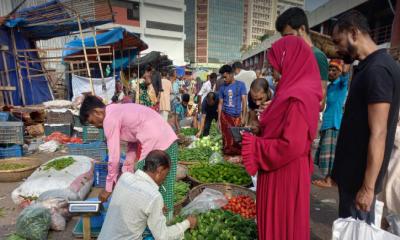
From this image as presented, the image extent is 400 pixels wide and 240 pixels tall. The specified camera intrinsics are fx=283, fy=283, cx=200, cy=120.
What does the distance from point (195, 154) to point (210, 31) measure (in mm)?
85443

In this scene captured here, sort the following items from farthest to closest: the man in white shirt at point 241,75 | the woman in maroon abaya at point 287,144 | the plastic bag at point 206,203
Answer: the man in white shirt at point 241,75 → the plastic bag at point 206,203 → the woman in maroon abaya at point 287,144

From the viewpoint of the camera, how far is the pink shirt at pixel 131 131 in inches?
103

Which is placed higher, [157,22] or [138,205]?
[157,22]

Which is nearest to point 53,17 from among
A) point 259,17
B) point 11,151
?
point 11,151

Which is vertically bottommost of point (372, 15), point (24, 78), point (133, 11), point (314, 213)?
point (314, 213)

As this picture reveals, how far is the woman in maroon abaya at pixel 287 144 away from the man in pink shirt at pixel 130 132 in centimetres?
123

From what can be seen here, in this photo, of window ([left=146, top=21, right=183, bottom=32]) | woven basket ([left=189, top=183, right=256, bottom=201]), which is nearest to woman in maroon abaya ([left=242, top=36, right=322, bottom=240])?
woven basket ([left=189, top=183, right=256, bottom=201])

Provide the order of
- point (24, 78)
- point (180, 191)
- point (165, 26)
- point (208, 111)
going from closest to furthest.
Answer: point (180, 191) → point (208, 111) → point (24, 78) → point (165, 26)

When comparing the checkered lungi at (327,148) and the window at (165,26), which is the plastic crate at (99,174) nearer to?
the checkered lungi at (327,148)

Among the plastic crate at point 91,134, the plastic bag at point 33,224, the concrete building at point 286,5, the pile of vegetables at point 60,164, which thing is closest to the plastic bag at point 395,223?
the concrete building at point 286,5

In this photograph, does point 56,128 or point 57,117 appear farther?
point 57,117

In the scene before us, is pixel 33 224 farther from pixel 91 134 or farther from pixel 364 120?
pixel 91 134

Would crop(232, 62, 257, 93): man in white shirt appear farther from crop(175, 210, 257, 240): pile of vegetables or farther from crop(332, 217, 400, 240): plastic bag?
crop(332, 217, 400, 240): plastic bag

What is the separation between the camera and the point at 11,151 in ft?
20.4
